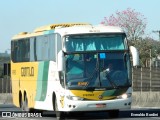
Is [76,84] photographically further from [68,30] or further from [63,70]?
[68,30]

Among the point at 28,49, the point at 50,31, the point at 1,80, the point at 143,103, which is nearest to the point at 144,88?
the point at 143,103

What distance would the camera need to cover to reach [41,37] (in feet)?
86.8

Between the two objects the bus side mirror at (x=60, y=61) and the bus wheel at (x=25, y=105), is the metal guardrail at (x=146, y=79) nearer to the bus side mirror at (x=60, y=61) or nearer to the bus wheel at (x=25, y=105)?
the bus wheel at (x=25, y=105)

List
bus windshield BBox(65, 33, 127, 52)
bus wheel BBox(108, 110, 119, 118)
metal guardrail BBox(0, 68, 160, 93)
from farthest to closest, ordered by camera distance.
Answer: metal guardrail BBox(0, 68, 160, 93)
bus wheel BBox(108, 110, 119, 118)
bus windshield BBox(65, 33, 127, 52)

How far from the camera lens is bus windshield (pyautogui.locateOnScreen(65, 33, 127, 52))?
921 inches

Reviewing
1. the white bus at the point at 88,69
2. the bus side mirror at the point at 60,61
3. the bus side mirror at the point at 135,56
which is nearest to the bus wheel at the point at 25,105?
the white bus at the point at 88,69

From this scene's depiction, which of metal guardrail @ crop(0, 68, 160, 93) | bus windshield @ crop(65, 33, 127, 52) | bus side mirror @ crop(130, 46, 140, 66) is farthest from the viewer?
metal guardrail @ crop(0, 68, 160, 93)

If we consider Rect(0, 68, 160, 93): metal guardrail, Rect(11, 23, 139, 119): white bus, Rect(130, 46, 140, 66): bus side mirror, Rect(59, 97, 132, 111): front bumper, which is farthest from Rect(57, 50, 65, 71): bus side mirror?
Rect(0, 68, 160, 93): metal guardrail

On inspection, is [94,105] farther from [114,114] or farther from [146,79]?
[146,79]

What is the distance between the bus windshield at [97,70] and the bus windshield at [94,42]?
0.26 metres

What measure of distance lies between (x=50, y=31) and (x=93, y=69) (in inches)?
124

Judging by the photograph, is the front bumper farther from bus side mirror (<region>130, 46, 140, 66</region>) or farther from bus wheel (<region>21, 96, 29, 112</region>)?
bus wheel (<region>21, 96, 29, 112</region>)

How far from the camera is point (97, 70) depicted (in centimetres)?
2302

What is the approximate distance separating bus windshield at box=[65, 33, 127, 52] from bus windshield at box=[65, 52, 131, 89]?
0.26 meters
